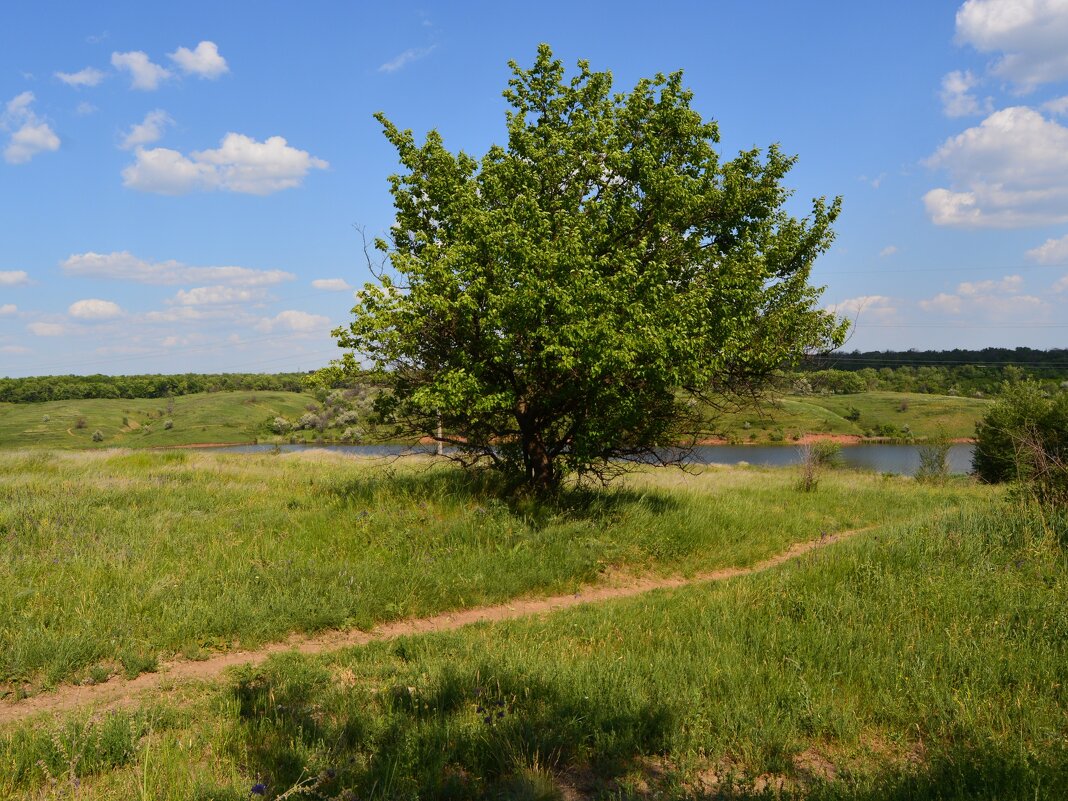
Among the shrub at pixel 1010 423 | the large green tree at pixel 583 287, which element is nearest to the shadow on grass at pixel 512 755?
the large green tree at pixel 583 287

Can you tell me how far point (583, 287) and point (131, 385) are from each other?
537 ft

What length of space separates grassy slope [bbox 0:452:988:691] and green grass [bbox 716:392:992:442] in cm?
7545

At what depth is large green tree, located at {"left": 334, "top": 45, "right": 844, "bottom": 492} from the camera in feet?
33.9

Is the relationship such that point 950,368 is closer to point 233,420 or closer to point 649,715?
point 233,420

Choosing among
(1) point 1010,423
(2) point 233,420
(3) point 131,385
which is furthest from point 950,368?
(3) point 131,385

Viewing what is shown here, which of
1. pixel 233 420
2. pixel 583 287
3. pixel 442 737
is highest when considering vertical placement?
pixel 583 287

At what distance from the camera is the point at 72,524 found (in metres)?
9.91

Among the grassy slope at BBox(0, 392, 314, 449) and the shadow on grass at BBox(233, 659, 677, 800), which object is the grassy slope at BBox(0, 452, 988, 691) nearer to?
the shadow on grass at BBox(233, 659, 677, 800)

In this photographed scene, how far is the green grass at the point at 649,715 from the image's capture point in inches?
154

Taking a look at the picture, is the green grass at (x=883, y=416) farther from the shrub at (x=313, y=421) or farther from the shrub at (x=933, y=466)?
the shrub at (x=313, y=421)

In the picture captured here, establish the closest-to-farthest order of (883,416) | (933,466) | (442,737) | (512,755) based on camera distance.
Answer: (512,755) < (442,737) < (933,466) < (883,416)

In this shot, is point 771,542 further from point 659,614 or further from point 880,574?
point 659,614

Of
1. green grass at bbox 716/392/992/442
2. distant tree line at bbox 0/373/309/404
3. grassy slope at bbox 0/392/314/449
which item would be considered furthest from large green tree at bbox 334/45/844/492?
distant tree line at bbox 0/373/309/404

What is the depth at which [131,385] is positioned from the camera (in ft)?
477
